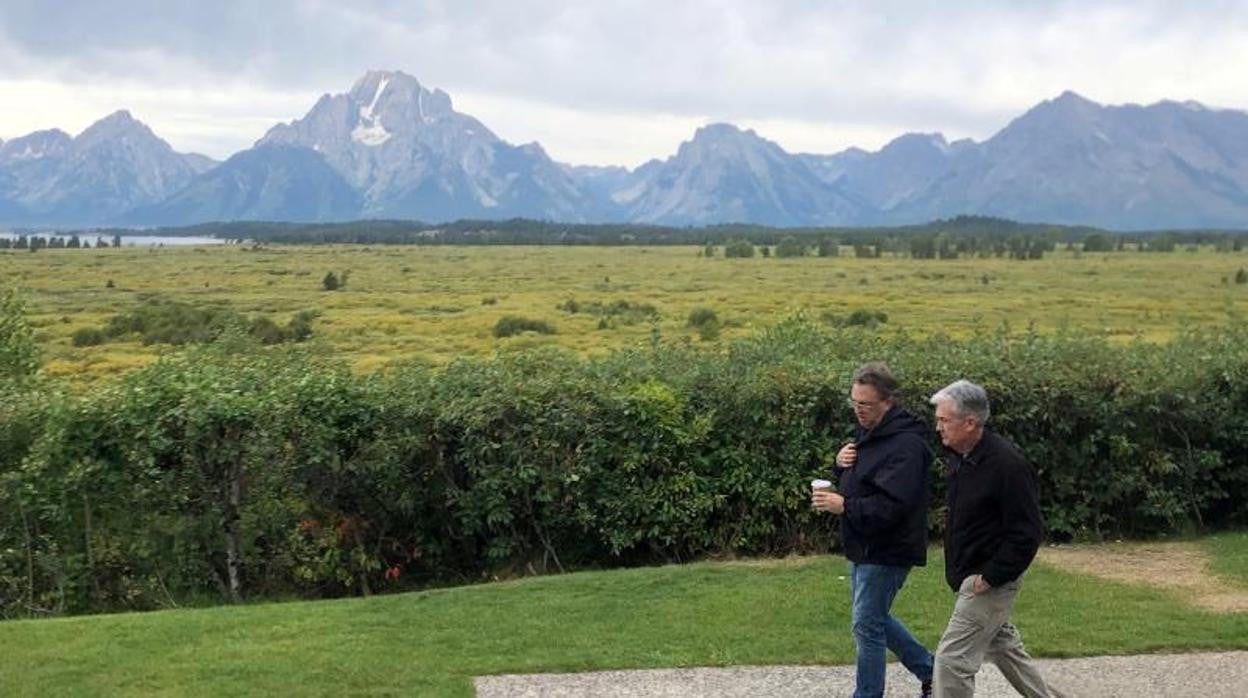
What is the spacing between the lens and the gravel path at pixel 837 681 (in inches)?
259

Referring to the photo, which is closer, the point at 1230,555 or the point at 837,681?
the point at 837,681

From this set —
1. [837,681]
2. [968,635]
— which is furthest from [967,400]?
[837,681]

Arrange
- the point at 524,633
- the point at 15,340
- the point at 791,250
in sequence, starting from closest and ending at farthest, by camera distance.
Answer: the point at 524,633, the point at 15,340, the point at 791,250

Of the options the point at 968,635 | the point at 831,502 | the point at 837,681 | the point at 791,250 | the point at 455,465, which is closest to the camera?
the point at 968,635

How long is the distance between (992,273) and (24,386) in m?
117

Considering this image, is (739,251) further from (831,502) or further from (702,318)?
(831,502)

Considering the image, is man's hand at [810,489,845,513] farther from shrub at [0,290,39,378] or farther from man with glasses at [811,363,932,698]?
shrub at [0,290,39,378]

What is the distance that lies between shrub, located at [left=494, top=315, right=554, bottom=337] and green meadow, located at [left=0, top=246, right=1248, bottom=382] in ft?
2.19

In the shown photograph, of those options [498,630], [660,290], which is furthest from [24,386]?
[660,290]

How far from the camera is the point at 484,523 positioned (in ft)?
32.6

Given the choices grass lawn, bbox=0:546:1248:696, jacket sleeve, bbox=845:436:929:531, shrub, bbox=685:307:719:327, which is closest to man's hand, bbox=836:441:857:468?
jacket sleeve, bbox=845:436:929:531

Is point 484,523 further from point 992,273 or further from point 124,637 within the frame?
point 992,273

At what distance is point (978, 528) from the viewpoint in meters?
5.29

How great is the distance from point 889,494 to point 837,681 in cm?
186
